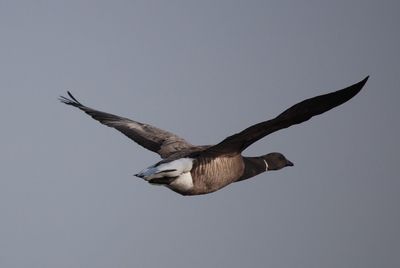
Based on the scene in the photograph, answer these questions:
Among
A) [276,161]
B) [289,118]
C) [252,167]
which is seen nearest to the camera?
[289,118]

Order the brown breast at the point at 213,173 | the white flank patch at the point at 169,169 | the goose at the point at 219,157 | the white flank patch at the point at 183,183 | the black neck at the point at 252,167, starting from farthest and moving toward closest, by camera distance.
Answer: the black neck at the point at 252,167 → the brown breast at the point at 213,173 → the white flank patch at the point at 183,183 → the white flank patch at the point at 169,169 → the goose at the point at 219,157

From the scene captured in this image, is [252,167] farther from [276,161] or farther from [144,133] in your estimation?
[144,133]

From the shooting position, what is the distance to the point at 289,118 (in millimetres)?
9672

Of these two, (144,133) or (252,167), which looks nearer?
(252,167)

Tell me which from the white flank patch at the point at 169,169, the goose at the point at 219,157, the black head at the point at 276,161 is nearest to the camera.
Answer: the goose at the point at 219,157

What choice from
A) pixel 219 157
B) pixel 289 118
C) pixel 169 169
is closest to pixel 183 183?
pixel 169 169

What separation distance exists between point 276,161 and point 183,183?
128 inches

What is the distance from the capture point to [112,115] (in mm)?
14070

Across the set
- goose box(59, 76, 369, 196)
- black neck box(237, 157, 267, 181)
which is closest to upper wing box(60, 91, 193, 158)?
goose box(59, 76, 369, 196)

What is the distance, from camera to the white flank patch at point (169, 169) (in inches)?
400

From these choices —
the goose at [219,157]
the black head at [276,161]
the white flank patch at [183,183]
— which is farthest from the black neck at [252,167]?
the white flank patch at [183,183]

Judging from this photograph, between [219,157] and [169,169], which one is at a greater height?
[219,157]

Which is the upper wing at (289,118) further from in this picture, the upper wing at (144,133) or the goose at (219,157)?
the upper wing at (144,133)

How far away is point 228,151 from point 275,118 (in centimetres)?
159
